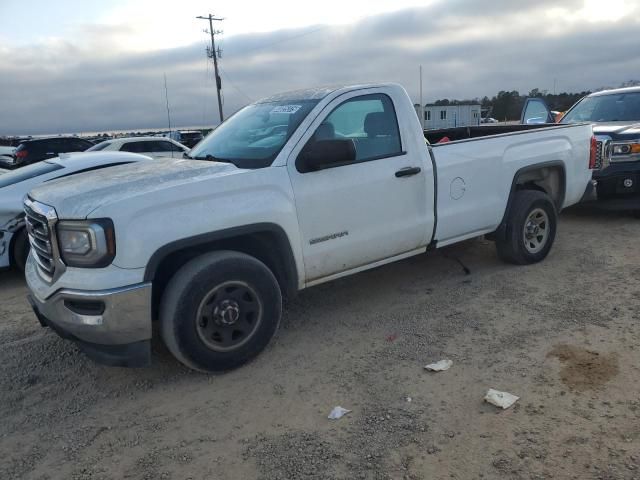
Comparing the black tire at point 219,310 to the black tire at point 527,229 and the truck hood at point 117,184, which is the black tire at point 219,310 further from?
the black tire at point 527,229

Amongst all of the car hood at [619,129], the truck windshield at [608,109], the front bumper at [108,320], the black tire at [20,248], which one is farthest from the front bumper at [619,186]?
the black tire at [20,248]

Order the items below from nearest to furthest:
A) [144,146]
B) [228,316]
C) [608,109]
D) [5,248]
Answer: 1. [228,316]
2. [5,248]
3. [608,109]
4. [144,146]

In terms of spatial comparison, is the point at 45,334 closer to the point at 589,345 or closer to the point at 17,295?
the point at 17,295

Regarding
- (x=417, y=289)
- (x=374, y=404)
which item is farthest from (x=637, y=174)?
(x=374, y=404)

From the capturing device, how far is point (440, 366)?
3801mm

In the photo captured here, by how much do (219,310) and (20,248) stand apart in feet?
12.2

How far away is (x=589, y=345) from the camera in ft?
13.1

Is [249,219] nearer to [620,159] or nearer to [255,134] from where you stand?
[255,134]

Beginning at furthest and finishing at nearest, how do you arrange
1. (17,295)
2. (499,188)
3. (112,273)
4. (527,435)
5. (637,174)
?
(637,174), (17,295), (499,188), (112,273), (527,435)

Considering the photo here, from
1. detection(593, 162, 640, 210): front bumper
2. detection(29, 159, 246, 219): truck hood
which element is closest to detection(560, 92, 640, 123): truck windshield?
detection(593, 162, 640, 210): front bumper

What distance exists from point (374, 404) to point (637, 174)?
610cm

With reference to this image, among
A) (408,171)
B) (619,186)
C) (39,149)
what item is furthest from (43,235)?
(39,149)

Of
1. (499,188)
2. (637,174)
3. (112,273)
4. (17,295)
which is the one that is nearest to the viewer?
(112,273)

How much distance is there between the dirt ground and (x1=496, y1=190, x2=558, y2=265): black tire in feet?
1.70
